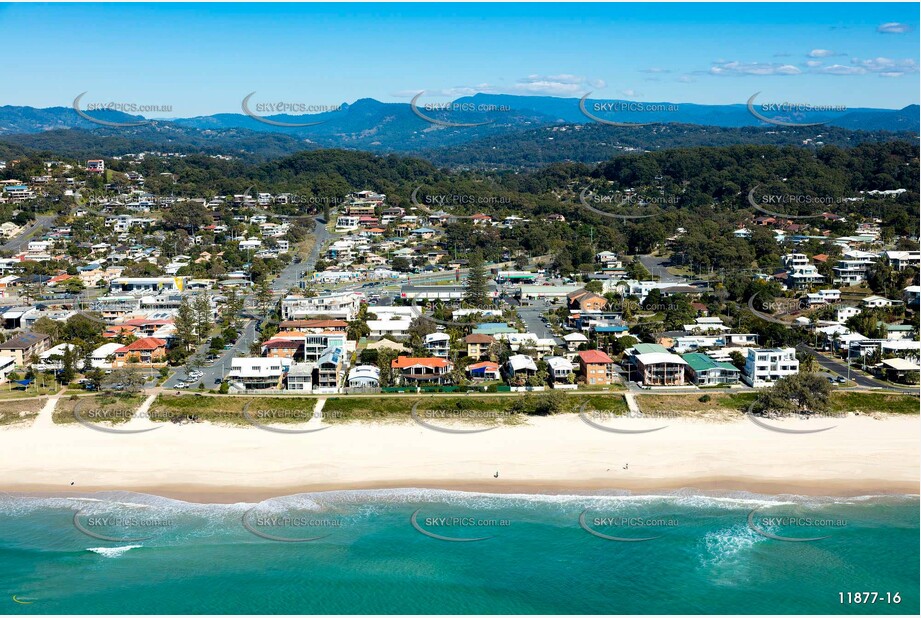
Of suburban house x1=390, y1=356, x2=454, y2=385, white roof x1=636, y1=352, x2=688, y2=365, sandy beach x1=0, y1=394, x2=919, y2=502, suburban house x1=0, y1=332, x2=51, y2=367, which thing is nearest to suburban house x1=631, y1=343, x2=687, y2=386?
white roof x1=636, y1=352, x2=688, y2=365

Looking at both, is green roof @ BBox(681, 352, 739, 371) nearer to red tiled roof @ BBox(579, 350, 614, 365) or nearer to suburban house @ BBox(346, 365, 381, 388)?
red tiled roof @ BBox(579, 350, 614, 365)

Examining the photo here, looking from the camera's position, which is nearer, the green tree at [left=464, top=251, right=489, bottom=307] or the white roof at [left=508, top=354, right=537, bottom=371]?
the white roof at [left=508, top=354, right=537, bottom=371]

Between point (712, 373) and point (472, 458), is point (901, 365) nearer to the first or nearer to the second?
point (712, 373)

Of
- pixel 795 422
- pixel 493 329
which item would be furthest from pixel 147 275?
pixel 795 422

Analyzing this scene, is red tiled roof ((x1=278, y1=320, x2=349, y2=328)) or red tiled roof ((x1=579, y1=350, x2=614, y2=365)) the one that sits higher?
red tiled roof ((x1=278, y1=320, x2=349, y2=328))

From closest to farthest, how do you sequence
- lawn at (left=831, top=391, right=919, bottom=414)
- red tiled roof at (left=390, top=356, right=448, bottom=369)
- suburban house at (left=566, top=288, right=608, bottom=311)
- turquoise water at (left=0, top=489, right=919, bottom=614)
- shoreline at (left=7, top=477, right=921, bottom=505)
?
turquoise water at (left=0, top=489, right=919, bottom=614), shoreline at (left=7, top=477, right=921, bottom=505), lawn at (left=831, top=391, right=919, bottom=414), red tiled roof at (left=390, top=356, right=448, bottom=369), suburban house at (left=566, top=288, right=608, bottom=311)

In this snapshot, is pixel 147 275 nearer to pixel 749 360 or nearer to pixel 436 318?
pixel 436 318

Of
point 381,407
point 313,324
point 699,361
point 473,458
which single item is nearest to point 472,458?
point 473,458
